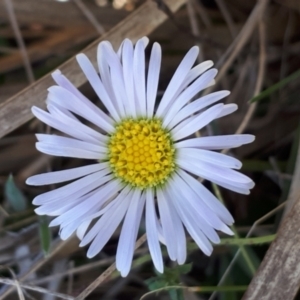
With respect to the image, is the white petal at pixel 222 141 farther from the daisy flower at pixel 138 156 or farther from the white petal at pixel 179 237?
the white petal at pixel 179 237

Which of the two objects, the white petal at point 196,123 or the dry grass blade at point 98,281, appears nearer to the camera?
the white petal at point 196,123

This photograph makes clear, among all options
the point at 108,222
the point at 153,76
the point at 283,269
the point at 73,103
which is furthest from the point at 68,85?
the point at 283,269

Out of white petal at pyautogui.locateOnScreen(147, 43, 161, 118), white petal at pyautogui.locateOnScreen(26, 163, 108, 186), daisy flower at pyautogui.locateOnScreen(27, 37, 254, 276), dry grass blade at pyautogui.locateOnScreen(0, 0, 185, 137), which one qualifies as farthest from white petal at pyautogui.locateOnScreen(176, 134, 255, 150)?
dry grass blade at pyautogui.locateOnScreen(0, 0, 185, 137)

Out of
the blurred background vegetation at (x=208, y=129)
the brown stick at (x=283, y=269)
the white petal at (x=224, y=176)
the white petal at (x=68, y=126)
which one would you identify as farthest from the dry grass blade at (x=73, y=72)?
the brown stick at (x=283, y=269)

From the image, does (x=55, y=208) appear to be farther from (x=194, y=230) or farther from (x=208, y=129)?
(x=208, y=129)

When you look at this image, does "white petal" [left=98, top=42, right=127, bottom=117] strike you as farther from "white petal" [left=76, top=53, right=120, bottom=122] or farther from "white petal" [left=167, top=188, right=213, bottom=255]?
"white petal" [left=167, top=188, right=213, bottom=255]

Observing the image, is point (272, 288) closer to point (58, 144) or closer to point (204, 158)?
point (204, 158)

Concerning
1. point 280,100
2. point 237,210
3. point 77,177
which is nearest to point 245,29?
point 280,100
